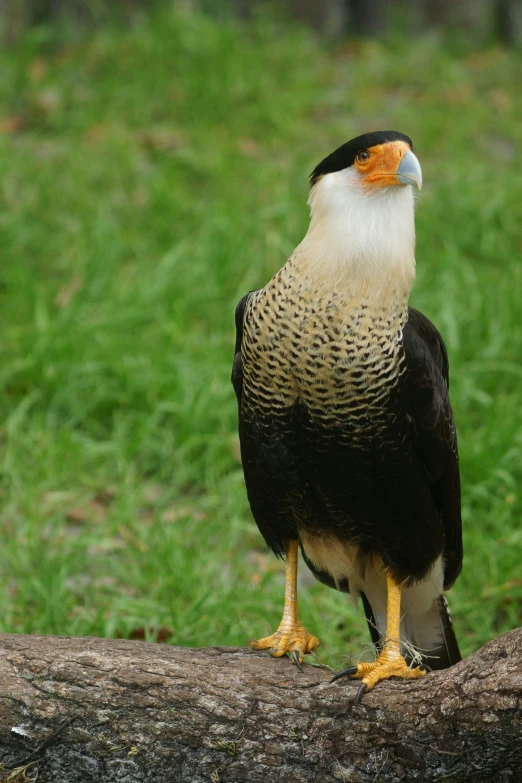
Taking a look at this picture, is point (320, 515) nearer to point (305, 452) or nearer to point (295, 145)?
point (305, 452)

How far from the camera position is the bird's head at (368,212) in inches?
112

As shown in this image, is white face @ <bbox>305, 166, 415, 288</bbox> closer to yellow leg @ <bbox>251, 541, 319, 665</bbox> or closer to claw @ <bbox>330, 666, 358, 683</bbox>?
yellow leg @ <bbox>251, 541, 319, 665</bbox>

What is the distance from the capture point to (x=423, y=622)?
141 inches

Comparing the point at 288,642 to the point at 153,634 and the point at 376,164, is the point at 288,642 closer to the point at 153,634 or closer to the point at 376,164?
the point at 153,634

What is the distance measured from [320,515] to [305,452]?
0.24 metres

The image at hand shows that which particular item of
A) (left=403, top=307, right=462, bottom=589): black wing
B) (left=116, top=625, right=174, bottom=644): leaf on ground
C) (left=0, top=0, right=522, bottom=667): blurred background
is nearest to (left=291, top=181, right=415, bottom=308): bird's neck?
(left=403, top=307, right=462, bottom=589): black wing

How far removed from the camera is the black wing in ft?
9.71

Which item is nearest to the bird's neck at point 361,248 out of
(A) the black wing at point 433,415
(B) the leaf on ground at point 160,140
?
(A) the black wing at point 433,415

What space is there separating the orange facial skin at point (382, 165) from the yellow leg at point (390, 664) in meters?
1.19

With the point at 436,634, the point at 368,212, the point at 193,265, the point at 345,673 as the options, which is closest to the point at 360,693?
the point at 345,673

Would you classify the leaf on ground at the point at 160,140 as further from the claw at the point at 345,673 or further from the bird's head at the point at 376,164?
the claw at the point at 345,673

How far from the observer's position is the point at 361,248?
2854mm

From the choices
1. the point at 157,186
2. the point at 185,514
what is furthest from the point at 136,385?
the point at 157,186

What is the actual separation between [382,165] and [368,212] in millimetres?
136
